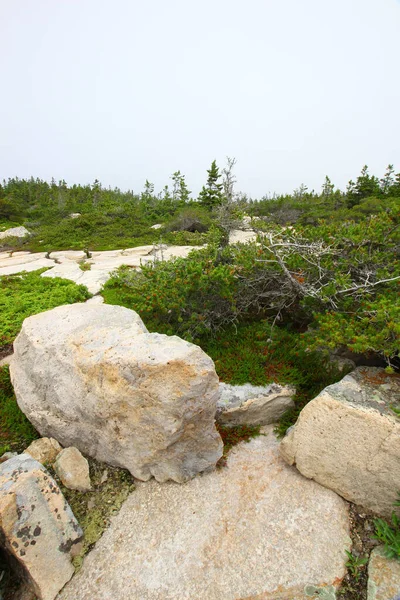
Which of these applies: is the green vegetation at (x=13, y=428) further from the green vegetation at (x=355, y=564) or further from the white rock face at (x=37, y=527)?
the green vegetation at (x=355, y=564)

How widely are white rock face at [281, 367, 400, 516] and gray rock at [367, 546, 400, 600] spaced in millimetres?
564

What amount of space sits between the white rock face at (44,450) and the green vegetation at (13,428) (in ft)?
1.41

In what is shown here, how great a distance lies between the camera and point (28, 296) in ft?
31.2

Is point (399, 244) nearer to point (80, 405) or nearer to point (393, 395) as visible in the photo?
point (393, 395)

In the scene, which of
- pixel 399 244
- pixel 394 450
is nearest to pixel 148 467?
pixel 394 450

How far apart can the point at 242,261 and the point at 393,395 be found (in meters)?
3.28

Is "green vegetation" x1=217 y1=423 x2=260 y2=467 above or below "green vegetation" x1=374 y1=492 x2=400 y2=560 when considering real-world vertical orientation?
above

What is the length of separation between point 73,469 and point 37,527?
2.92 ft

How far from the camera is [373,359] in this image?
17.4ft

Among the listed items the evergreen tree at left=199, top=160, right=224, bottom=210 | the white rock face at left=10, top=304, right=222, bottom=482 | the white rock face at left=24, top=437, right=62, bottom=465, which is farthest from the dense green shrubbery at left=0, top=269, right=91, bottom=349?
the evergreen tree at left=199, top=160, right=224, bottom=210

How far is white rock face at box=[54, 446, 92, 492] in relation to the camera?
4070 millimetres

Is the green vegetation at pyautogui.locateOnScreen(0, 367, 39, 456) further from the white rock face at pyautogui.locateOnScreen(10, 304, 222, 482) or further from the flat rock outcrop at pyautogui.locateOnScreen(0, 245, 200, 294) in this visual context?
the flat rock outcrop at pyautogui.locateOnScreen(0, 245, 200, 294)

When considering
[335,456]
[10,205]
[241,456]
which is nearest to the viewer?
[335,456]

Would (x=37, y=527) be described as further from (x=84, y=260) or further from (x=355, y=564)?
(x=84, y=260)
